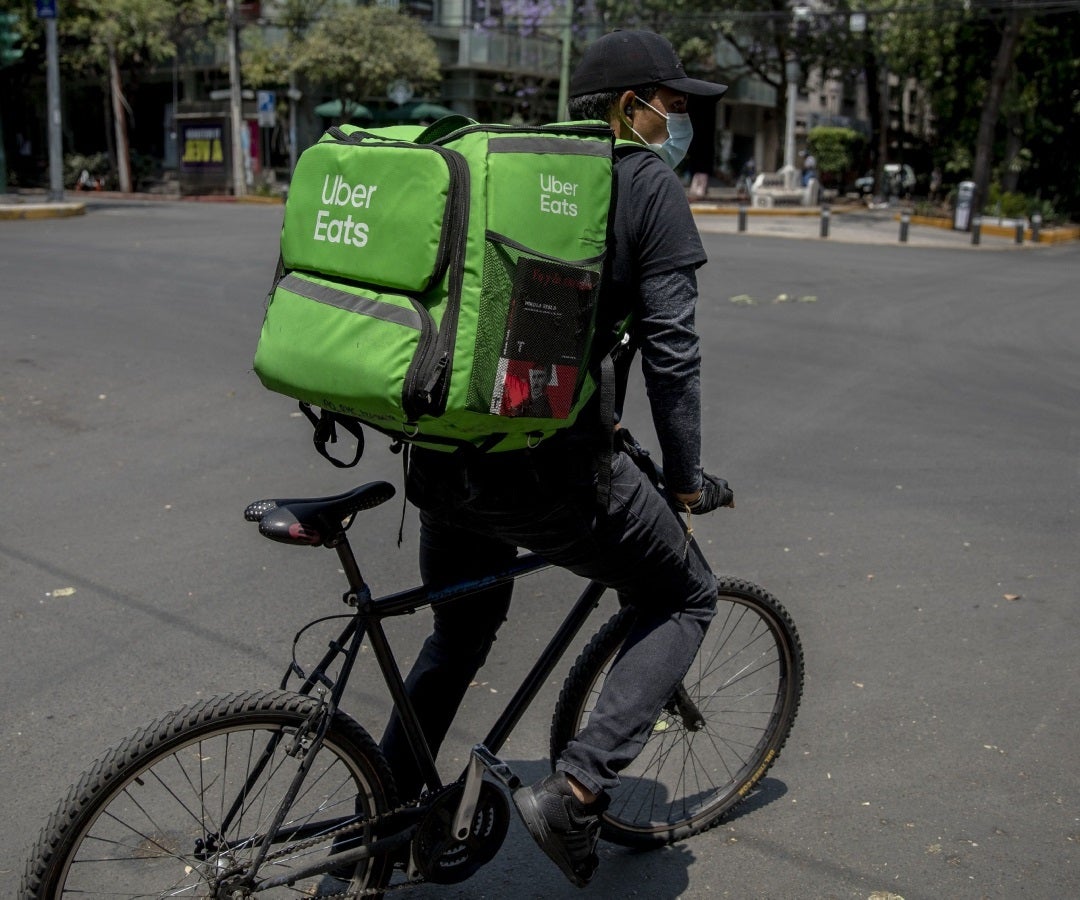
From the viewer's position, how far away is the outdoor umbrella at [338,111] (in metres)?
42.5

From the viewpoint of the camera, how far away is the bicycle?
238 centimetres

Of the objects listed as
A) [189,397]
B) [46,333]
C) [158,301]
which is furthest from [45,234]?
[189,397]

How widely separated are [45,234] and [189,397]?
12429 millimetres

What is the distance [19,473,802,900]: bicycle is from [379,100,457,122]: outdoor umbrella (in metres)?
37.6

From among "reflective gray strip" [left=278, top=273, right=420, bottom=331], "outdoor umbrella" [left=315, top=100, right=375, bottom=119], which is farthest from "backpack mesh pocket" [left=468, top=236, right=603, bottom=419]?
"outdoor umbrella" [left=315, top=100, right=375, bottom=119]

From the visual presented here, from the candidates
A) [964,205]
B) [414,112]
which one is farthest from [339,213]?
[414,112]

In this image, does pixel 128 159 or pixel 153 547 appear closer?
pixel 153 547

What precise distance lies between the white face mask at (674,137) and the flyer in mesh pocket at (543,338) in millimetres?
566

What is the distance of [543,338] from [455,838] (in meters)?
1.18

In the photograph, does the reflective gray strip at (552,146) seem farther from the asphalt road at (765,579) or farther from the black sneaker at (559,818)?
the asphalt road at (765,579)

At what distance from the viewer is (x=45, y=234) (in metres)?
19.1

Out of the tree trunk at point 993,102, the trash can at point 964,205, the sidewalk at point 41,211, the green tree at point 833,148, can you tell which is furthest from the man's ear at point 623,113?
the green tree at point 833,148

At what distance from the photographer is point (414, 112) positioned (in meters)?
41.5

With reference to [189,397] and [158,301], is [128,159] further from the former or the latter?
[189,397]
